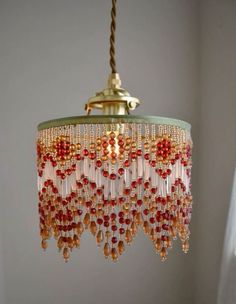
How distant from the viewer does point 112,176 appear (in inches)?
50.3

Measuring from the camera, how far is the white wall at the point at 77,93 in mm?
2570

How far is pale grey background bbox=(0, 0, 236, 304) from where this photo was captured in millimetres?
2559

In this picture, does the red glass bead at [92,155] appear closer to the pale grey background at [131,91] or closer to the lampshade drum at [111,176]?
the lampshade drum at [111,176]

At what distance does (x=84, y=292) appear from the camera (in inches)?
105
